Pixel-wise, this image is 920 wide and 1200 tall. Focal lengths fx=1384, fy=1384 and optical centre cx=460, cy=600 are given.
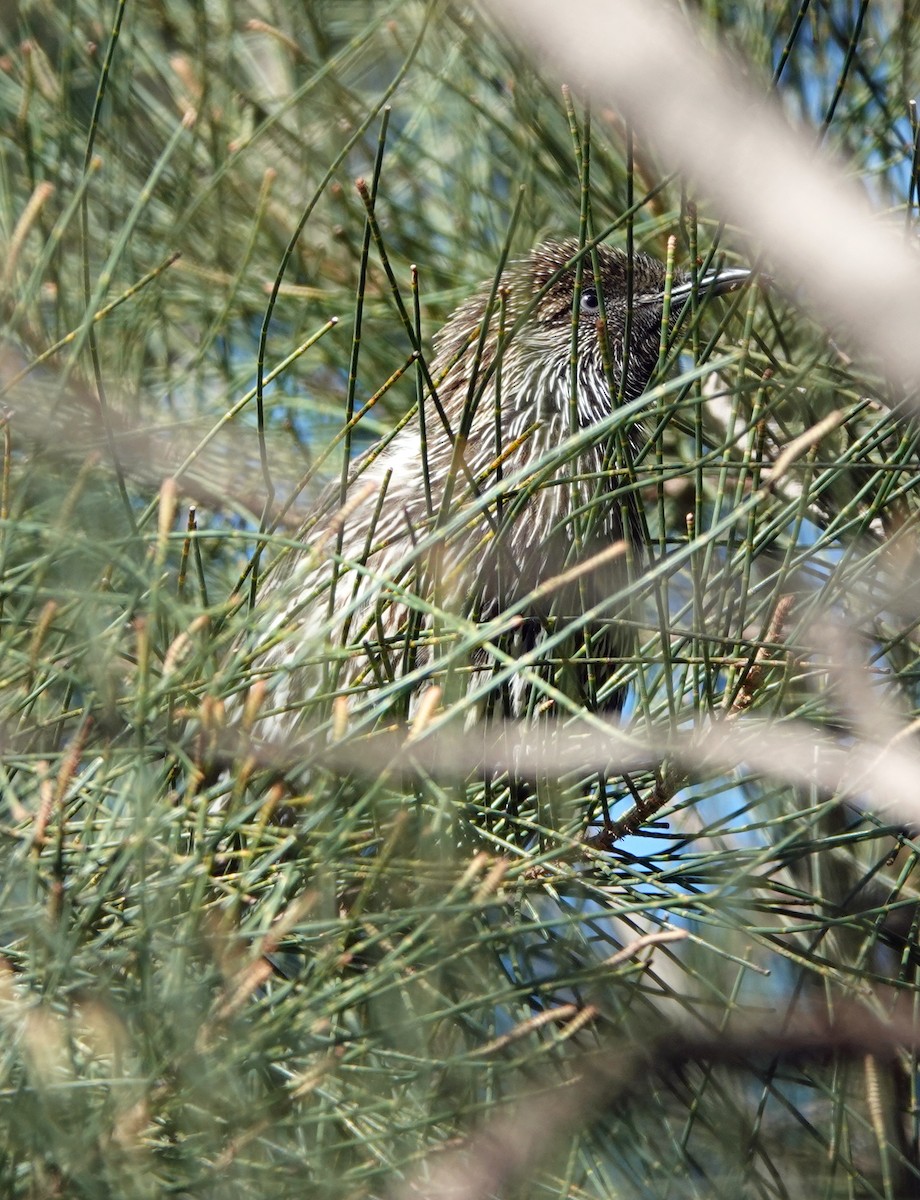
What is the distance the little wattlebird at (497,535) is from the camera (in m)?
1.37

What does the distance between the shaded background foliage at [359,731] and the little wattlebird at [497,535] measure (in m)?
0.08

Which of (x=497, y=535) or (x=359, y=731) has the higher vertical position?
(x=497, y=535)

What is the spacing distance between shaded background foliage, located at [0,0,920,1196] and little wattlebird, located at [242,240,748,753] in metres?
0.08

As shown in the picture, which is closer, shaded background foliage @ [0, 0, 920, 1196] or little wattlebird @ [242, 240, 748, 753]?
shaded background foliage @ [0, 0, 920, 1196]

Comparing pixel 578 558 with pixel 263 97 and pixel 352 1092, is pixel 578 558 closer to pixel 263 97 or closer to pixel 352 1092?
pixel 352 1092

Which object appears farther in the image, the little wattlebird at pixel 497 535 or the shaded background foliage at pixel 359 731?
the little wattlebird at pixel 497 535

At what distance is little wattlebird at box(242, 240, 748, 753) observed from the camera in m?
1.37

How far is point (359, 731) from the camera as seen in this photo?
143cm

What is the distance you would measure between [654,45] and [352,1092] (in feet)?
3.60

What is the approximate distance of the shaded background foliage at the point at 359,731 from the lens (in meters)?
1.26

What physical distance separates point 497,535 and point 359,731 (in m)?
0.25

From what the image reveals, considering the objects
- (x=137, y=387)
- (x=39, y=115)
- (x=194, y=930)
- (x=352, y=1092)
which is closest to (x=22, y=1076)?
(x=194, y=930)

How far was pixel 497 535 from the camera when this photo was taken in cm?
145

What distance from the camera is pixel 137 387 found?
8.11ft
